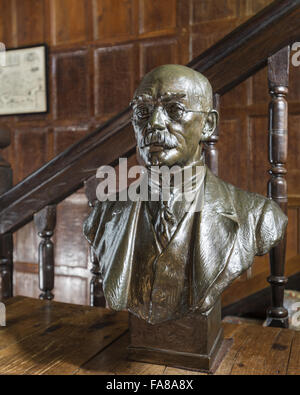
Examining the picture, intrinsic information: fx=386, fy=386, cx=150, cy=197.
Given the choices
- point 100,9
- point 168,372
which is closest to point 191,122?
point 168,372

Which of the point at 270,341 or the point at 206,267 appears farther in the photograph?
the point at 270,341

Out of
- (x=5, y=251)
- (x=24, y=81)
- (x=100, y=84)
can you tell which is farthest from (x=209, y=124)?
(x=24, y=81)

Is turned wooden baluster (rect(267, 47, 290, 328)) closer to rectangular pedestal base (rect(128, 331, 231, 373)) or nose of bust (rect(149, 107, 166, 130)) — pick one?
rectangular pedestal base (rect(128, 331, 231, 373))

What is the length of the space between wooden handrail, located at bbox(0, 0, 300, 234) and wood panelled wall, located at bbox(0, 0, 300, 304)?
143 cm

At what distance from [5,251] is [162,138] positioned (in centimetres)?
102

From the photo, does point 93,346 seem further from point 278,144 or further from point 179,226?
point 278,144

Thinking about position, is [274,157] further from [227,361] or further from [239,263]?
[227,361]

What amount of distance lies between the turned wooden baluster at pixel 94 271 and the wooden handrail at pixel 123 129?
43 millimetres

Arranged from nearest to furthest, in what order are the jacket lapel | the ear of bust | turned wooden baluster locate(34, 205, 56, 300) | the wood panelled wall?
1. the jacket lapel
2. the ear of bust
3. turned wooden baluster locate(34, 205, 56, 300)
4. the wood panelled wall

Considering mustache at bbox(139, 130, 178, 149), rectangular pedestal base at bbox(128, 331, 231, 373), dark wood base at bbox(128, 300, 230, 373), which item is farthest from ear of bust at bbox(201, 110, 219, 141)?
rectangular pedestal base at bbox(128, 331, 231, 373)

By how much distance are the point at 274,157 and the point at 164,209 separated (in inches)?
18.8

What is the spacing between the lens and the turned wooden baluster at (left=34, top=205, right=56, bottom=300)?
1.57 m

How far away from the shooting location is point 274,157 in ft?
4.19

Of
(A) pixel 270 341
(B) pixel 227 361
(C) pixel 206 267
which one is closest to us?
(C) pixel 206 267
